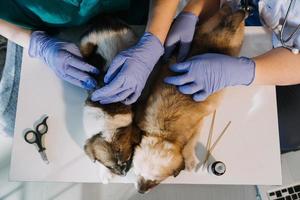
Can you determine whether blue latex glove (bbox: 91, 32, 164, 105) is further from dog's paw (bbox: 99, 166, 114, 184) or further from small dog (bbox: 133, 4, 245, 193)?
dog's paw (bbox: 99, 166, 114, 184)

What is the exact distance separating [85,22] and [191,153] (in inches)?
20.9

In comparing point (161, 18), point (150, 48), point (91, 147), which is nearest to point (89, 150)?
point (91, 147)

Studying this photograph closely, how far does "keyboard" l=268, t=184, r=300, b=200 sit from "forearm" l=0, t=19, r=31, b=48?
1178 millimetres

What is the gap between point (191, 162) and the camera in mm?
1003

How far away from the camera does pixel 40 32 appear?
1118 millimetres

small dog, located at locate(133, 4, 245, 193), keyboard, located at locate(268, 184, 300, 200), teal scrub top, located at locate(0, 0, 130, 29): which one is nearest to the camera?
small dog, located at locate(133, 4, 245, 193)

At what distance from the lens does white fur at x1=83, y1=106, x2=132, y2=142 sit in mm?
970

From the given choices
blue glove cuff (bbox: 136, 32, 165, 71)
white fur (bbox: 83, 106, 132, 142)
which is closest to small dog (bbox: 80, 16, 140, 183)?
white fur (bbox: 83, 106, 132, 142)

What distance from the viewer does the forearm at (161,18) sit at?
1057 mm

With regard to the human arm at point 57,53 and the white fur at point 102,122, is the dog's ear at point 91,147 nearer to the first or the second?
the white fur at point 102,122

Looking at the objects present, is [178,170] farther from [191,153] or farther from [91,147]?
[91,147]

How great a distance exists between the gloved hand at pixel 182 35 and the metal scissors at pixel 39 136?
1.38 ft

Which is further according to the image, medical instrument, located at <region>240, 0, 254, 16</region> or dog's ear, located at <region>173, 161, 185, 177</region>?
medical instrument, located at <region>240, 0, 254, 16</region>

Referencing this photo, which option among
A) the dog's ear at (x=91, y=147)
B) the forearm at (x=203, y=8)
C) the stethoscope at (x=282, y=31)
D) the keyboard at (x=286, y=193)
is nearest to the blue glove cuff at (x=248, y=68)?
the stethoscope at (x=282, y=31)
